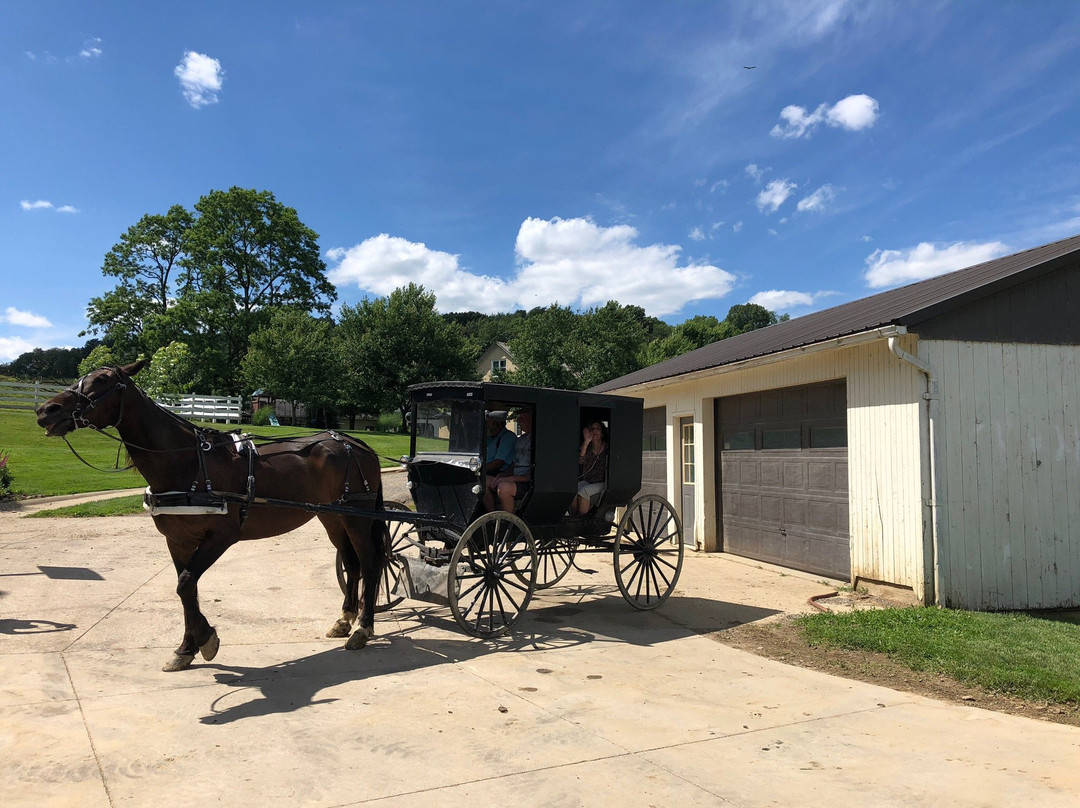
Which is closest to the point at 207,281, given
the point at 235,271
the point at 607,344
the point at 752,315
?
the point at 235,271

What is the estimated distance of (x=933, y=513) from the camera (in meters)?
7.71

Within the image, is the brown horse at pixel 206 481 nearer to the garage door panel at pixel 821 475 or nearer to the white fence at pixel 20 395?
the garage door panel at pixel 821 475

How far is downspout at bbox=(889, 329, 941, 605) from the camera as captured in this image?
7.68 m

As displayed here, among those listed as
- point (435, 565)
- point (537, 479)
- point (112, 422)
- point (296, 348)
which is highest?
point (296, 348)

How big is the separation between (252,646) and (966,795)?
5459 millimetres

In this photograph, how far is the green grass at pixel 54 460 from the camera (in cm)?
1788

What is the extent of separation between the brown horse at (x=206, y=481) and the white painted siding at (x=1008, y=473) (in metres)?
6.41

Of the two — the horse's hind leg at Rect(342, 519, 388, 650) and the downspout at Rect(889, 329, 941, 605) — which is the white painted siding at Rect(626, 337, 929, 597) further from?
the horse's hind leg at Rect(342, 519, 388, 650)

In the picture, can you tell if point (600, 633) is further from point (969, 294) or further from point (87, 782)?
point (969, 294)

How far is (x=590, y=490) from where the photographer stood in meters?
7.71

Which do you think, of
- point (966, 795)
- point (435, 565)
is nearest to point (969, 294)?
point (966, 795)

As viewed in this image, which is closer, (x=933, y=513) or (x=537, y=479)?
(x=537, y=479)

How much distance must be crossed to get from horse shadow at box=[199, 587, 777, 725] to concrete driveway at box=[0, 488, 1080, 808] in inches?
1.3

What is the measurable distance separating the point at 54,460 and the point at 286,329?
20594 mm
